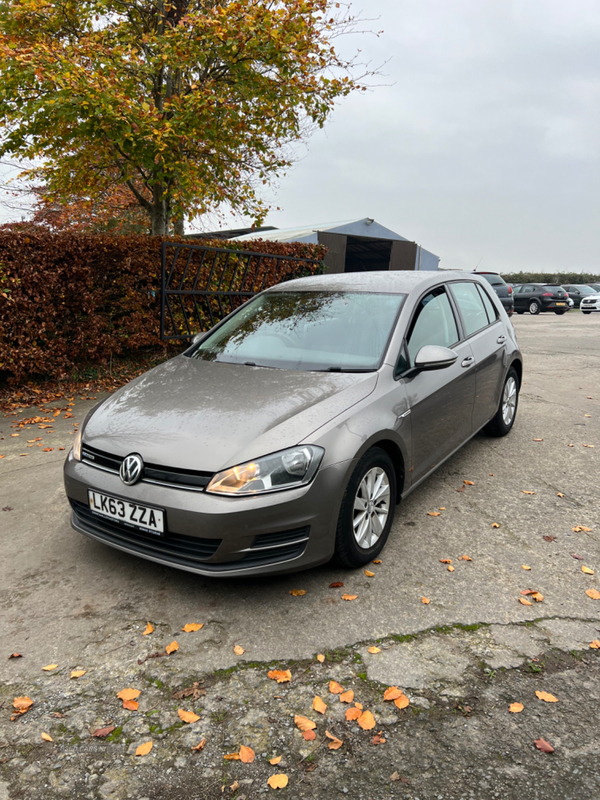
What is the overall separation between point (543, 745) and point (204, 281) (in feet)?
27.8

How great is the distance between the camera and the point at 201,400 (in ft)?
10.6

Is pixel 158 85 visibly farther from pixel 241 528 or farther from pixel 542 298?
pixel 542 298

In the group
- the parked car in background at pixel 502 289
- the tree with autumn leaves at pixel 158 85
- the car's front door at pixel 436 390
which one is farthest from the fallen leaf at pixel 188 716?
the parked car in background at pixel 502 289

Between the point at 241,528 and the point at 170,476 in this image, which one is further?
the point at 170,476

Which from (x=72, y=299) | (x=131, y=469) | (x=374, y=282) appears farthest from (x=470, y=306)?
(x=72, y=299)

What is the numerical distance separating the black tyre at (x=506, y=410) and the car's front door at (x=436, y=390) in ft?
3.24

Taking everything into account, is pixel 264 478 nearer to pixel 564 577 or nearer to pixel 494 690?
pixel 494 690

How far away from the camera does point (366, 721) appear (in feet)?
7.07

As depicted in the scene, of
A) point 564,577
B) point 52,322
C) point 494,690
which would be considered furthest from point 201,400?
point 52,322

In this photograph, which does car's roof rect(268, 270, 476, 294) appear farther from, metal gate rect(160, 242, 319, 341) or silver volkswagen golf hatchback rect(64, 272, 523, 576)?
metal gate rect(160, 242, 319, 341)

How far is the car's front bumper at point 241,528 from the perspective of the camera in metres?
2.61

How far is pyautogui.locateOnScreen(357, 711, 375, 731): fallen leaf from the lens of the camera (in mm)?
2135

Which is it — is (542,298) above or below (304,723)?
above

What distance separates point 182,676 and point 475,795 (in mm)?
1202
